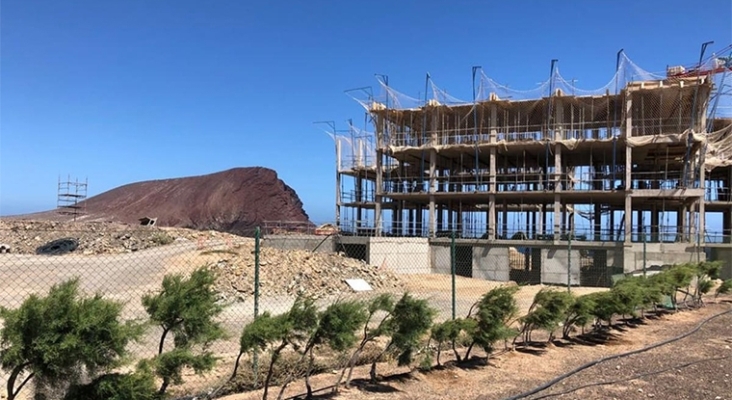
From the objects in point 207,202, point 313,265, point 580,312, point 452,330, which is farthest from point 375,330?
point 207,202

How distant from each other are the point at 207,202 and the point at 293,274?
44.3 meters

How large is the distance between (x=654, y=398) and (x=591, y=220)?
4150cm

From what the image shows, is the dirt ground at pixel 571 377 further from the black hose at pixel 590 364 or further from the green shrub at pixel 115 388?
the green shrub at pixel 115 388

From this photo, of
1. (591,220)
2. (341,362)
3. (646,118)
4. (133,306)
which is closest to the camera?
(341,362)

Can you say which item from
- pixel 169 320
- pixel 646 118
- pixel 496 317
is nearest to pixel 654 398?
pixel 496 317

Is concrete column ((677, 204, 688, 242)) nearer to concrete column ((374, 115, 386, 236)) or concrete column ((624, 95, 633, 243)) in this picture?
concrete column ((624, 95, 633, 243))

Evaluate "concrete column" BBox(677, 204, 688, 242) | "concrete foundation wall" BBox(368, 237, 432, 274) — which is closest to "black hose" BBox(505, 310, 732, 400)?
"concrete foundation wall" BBox(368, 237, 432, 274)

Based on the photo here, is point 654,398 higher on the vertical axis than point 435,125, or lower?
lower

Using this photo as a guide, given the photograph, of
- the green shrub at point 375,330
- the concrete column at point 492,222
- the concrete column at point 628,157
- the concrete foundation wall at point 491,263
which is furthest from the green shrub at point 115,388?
the concrete column at point 628,157

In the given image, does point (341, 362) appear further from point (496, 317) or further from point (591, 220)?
point (591, 220)

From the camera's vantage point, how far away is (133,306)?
646 inches

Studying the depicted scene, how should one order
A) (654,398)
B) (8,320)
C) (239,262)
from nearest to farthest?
1. (8,320)
2. (654,398)
3. (239,262)

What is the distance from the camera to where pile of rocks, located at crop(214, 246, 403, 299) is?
72.1ft

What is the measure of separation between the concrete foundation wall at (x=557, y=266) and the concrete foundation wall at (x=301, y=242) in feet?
45.1
